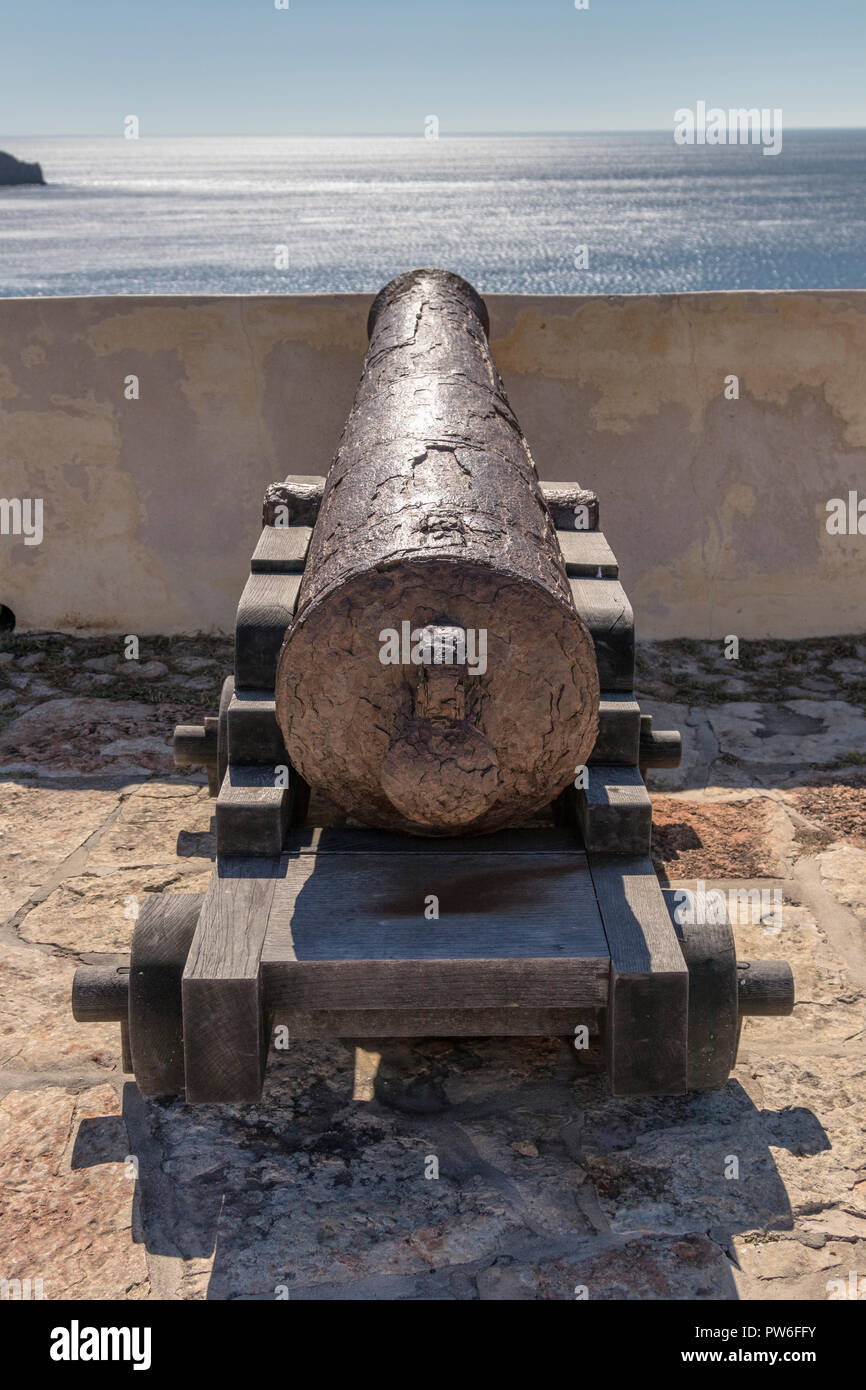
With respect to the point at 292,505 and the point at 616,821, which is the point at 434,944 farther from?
the point at 292,505

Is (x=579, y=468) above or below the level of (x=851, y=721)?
above

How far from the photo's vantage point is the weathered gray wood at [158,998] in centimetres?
255

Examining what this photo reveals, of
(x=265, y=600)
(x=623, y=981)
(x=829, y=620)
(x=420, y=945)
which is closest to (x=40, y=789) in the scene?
(x=265, y=600)

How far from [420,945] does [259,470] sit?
3.44 meters

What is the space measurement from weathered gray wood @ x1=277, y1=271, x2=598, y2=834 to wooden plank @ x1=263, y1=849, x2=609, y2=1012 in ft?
0.49

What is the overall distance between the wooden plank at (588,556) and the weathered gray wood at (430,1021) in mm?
1319

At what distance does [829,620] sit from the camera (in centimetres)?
571

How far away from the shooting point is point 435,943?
2.54m

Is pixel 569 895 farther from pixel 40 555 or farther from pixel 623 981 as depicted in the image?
pixel 40 555

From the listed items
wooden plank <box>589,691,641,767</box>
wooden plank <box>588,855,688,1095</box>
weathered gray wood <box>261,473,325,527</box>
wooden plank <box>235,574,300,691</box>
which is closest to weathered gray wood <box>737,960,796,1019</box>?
wooden plank <box>588,855,688,1095</box>

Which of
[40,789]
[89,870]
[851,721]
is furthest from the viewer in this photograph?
[851,721]

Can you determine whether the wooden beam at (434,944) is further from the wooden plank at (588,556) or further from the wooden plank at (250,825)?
the wooden plank at (588,556)

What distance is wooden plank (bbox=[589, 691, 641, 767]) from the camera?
10.1 feet

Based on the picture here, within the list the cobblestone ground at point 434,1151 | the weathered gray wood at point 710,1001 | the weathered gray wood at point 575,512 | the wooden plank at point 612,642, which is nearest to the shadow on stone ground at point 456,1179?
the cobblestone ground at point 434,1151
